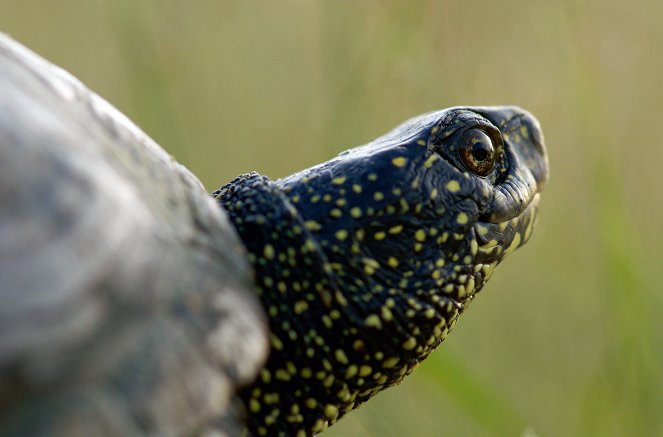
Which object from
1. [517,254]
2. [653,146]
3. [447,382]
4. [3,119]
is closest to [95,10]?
[517,254]

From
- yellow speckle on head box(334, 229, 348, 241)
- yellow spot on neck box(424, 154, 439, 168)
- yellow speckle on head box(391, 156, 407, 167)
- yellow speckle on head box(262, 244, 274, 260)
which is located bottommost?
yellow speckle on head box(334, 229, 348, 241)

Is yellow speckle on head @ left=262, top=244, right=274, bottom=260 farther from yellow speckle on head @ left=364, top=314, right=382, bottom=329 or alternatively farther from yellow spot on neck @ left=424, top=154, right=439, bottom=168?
yellow spot on neck @ left=424, top=154, right=439, bottom=168

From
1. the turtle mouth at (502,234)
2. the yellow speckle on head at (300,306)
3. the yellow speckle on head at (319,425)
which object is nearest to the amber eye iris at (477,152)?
the turtle mouth at (502,234)

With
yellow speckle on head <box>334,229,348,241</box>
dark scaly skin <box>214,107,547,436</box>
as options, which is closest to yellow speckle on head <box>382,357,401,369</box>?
dark scaly skin <box>214,107,547,436</box>

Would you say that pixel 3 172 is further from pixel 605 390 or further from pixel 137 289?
pixel 605 390

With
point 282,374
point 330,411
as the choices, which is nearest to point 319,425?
point 330,411

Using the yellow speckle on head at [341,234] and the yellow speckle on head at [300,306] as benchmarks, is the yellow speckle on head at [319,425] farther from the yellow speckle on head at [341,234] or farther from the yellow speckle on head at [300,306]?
the yellow speckle on head at [341,234]
